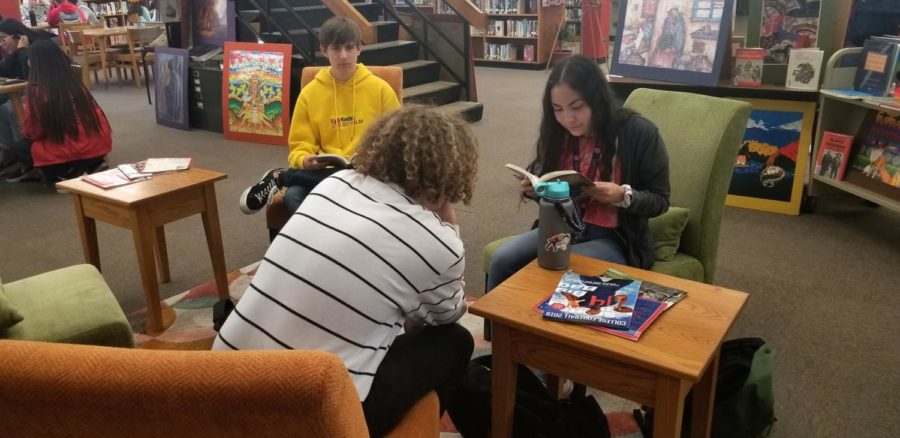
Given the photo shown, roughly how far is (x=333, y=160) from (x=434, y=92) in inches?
151

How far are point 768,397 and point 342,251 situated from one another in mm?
1286

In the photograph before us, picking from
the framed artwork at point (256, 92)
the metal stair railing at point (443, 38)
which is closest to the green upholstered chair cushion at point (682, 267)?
the framed artwork at point (256, 92)

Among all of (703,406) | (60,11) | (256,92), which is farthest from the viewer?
(60,11)

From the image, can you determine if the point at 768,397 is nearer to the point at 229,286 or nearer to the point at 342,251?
the point at 342,251

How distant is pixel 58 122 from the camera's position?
4570 millimetres

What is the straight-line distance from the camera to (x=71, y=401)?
34.3 inches

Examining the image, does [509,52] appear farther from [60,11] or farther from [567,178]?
[567,178]

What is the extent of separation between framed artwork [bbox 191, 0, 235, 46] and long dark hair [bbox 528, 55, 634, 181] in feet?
15.6

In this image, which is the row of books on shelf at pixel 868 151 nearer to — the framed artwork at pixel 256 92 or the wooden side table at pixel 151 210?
the wooden side table at pixel 151 210

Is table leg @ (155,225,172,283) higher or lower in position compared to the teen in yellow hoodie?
lower

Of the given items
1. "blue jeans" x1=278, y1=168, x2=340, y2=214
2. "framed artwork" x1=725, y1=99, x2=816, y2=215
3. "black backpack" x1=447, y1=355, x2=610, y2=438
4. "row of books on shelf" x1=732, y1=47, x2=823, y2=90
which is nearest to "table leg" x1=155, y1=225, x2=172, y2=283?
"blue jeans" x1=278, y1=168, x2=340, y2=214

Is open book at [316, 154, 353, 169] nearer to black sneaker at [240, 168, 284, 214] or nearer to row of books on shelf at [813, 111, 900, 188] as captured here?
black sneaker at [240, 168, 284, 214]

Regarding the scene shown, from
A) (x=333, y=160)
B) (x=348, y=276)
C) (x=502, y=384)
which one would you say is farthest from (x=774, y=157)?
(x=348, y=276)

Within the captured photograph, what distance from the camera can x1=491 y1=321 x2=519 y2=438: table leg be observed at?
167cm
